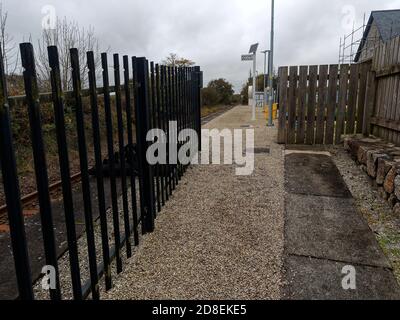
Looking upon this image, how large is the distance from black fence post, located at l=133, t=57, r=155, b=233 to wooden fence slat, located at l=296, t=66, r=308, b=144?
17.2 feet

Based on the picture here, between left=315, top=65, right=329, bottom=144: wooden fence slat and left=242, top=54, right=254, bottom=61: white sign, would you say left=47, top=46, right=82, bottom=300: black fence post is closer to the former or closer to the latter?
left=315, top=65, right=329, bottom=144: wooden fence slat

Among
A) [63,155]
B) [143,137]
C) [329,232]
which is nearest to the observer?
[63,155]

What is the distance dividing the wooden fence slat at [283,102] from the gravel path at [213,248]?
331cm

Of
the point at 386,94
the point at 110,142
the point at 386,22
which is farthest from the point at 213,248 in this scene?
the point at 386,22

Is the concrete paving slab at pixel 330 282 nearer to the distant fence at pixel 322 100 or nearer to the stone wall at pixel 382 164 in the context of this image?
the stone wall at pixel 382 164

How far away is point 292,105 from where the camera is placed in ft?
25.0

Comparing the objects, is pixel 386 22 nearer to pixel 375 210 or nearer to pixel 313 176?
pixel 313 176

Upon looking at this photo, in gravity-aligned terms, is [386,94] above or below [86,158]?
above

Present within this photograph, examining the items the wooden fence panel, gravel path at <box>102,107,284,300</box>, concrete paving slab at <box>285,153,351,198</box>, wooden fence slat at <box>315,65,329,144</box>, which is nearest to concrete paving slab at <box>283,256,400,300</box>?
gravel path at <box>102,107,284,300</box>

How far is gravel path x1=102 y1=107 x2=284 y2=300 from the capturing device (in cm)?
242

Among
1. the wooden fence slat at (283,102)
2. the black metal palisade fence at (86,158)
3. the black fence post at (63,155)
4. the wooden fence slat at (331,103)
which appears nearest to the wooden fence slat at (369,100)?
the wooden fence slat at (331,103)

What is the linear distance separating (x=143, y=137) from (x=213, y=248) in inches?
50.5
